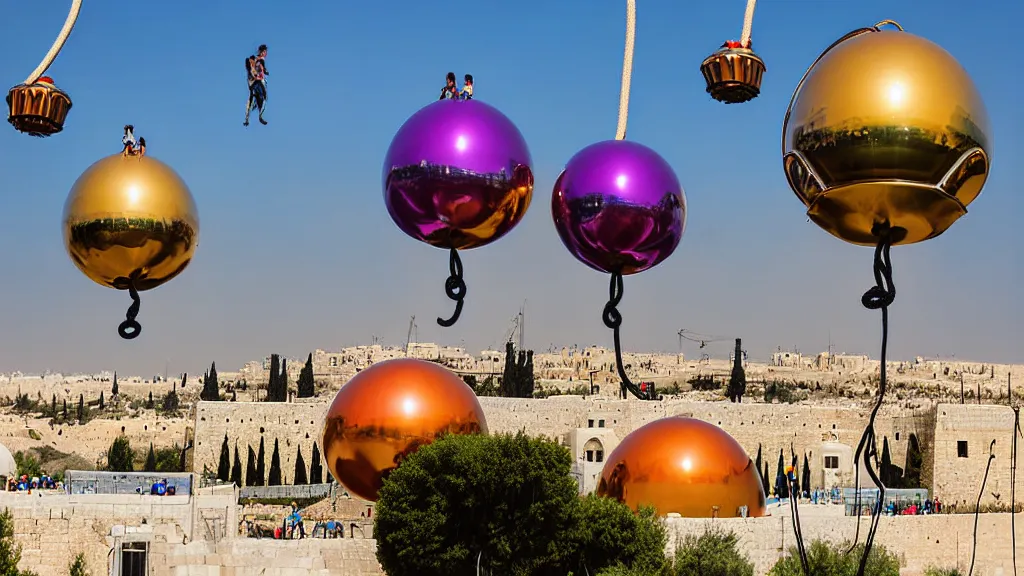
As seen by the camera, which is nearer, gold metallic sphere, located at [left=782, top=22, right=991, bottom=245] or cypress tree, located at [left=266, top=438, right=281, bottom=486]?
gold metallic sphere, located at [left=782, top=22, right=991, bottom=245]

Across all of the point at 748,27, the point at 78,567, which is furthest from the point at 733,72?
the point at 78,567

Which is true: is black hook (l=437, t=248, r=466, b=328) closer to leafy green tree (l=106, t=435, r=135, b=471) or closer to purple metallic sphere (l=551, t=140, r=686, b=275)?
purple metallic sphere (l=551, t=140, r=686, b=275)

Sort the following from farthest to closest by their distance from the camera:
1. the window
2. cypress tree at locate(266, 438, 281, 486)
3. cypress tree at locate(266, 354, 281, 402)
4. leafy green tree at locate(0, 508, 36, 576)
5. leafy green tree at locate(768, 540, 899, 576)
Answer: cypress tree at locate(266, 354, 281, 402) → cypress tree at locate(266, 438, 281, 486) → the window → leafy green tree at locate(0, 508, 36, 576) → leafy green tree at locate(768, 540, 899, 576)

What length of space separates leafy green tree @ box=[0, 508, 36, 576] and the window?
118 cm

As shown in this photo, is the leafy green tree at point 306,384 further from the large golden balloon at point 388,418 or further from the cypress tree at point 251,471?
the large golden balloon at point 388,418

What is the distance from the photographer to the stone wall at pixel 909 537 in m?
17.9

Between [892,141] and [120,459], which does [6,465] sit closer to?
[120,459]

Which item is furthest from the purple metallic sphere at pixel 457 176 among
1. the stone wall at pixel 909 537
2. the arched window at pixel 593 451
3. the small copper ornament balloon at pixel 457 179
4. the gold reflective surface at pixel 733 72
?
the arched window at pixel 593 451

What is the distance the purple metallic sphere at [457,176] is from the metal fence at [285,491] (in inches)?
1097

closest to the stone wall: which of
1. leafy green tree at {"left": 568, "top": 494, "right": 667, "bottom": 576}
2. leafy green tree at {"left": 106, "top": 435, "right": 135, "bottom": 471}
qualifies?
leafy green tree at {"left": 568, "top": 494, "right": 667, "bottom": 576}

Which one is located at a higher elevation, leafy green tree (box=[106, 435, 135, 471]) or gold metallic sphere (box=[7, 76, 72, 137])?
gold metallic sphere (box=[7, 76, 72, 137])

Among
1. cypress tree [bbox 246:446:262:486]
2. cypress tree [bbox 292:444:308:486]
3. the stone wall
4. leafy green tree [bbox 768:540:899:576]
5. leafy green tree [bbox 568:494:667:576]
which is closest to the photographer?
leafy green tree [bbox 568:494:667:576]

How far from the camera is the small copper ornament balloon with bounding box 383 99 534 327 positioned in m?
3.56

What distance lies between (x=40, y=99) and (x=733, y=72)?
6.38ft
